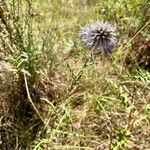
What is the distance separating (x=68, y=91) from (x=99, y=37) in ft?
1.01

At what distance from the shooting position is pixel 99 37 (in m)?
2.34

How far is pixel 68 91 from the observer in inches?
91.9

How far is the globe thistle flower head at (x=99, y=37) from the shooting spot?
2.33 meters

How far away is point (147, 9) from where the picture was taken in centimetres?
307

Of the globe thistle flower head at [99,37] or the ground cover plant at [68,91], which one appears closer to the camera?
the ground cover plant at [68,91]

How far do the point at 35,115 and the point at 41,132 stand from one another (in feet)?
0.41

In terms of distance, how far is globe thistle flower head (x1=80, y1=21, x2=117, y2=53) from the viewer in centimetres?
233

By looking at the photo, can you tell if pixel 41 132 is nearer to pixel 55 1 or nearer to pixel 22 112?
pixel 22 112

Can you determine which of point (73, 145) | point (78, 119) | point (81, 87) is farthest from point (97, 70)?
point (73, 145)

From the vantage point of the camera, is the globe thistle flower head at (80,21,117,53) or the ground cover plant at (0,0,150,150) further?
the globe thistle flower head at (80,21,117,53)

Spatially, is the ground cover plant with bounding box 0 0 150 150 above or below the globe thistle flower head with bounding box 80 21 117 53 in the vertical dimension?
below

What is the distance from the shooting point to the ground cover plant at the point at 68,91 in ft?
7.25

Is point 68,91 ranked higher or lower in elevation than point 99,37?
lower

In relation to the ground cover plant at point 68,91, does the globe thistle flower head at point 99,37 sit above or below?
above
